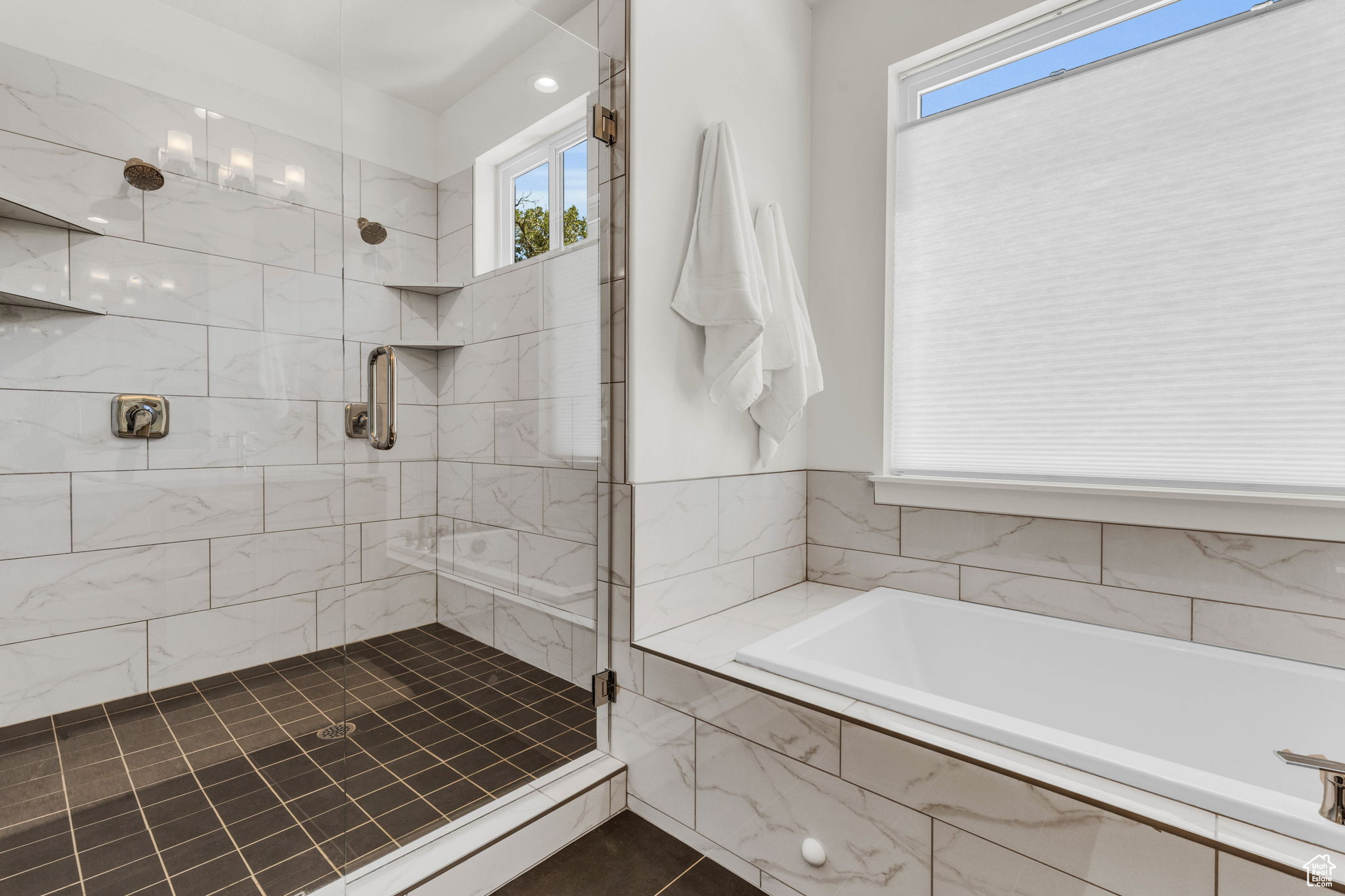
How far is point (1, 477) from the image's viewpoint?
3.19 ft

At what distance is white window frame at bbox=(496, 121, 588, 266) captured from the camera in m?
1.50

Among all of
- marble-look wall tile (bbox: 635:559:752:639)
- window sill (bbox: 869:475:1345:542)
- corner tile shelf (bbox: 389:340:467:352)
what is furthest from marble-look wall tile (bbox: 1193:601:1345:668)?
corner tile shelf (bbox: 389:340:467:352)

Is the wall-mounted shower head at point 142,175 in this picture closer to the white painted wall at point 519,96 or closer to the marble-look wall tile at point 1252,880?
the white painted wall at point 519,96

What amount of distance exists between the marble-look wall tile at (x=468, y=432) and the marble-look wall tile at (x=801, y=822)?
2.87ft

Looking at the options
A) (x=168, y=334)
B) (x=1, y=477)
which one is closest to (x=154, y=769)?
(x=1, y=477)

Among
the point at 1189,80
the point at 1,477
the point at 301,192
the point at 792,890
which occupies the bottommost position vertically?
the point at 792,890

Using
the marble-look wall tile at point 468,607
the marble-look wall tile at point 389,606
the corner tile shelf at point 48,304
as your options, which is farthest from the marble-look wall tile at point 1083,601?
the corner tile shelf at point 48,304

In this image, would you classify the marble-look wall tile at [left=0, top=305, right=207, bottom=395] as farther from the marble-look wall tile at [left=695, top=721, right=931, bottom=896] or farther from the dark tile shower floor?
the marble-look wall tile at [left=695, top=721, right=931, bottom=896]

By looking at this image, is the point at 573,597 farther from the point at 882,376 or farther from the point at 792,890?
the point at 882,376

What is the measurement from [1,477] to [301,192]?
0.70m

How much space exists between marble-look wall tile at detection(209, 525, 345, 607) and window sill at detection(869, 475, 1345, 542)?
170 centimetres

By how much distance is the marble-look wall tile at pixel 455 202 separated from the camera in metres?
1.37

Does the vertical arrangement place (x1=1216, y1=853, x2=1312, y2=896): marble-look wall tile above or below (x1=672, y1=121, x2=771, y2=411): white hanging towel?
below

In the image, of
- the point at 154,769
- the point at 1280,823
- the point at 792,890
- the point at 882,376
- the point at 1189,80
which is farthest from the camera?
the point at 882,376
